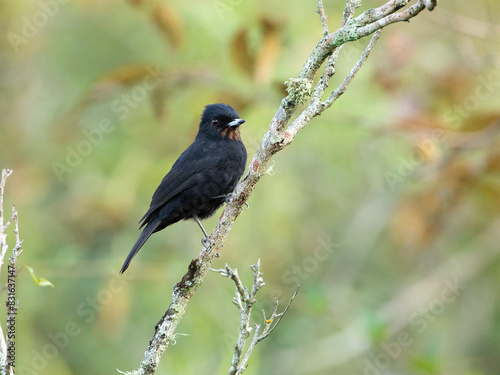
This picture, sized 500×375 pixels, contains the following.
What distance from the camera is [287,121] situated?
2701 mm

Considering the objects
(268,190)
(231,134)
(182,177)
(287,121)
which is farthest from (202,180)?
(287,121)

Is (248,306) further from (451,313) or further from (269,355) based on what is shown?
(451,313)

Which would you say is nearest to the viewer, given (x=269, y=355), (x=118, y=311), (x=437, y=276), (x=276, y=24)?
(x=276, y=24)

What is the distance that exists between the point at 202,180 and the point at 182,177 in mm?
193

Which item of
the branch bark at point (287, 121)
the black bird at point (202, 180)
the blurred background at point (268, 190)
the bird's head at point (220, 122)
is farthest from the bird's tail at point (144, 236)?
the branch bark at point (287, 121)

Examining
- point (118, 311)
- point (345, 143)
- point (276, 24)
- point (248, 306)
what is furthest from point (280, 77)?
point (248, 306)

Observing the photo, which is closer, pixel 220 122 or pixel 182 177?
pixel 182 177

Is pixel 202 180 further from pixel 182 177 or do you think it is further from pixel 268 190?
pixel 268 190

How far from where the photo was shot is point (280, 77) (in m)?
4.82

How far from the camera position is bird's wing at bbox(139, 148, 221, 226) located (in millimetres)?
4805

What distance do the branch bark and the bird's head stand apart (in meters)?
2.22

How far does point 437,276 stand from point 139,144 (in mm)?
3449

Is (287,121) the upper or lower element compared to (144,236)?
lower

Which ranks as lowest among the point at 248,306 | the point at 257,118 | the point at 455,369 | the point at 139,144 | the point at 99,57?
the point at 248,306
